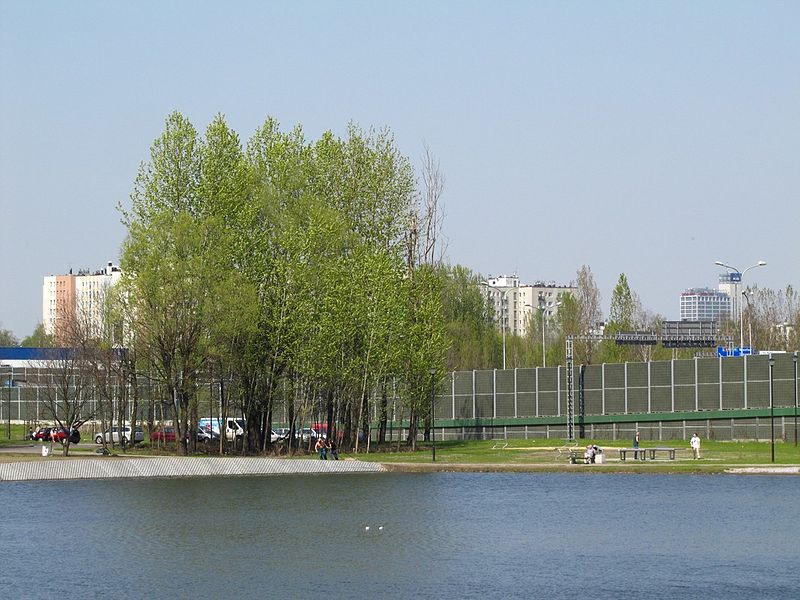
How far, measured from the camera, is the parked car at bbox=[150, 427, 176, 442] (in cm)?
9312

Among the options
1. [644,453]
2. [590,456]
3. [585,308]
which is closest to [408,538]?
[590,456]

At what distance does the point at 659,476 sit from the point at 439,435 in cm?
4609

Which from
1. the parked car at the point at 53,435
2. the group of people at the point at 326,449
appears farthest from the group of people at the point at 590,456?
the parked car at the point at 53,435

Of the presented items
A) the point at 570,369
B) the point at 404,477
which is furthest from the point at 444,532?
the point at 570,369

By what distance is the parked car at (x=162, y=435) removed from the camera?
93.1 meters

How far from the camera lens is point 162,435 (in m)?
94.0

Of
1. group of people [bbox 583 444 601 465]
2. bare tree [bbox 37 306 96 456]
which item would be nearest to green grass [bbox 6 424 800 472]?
group of people [bbox 583 444 601 465]

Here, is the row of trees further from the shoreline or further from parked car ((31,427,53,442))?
parked car ((31,427,53,442))

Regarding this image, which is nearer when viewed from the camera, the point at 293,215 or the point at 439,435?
the point at 293,215

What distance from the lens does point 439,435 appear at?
11269 centimetres

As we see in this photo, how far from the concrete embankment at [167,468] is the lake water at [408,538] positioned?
363cm

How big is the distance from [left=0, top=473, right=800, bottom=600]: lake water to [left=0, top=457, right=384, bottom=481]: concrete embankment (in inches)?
143

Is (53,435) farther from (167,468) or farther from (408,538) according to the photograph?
(408,538)

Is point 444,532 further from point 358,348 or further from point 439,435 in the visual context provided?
point 439,435
